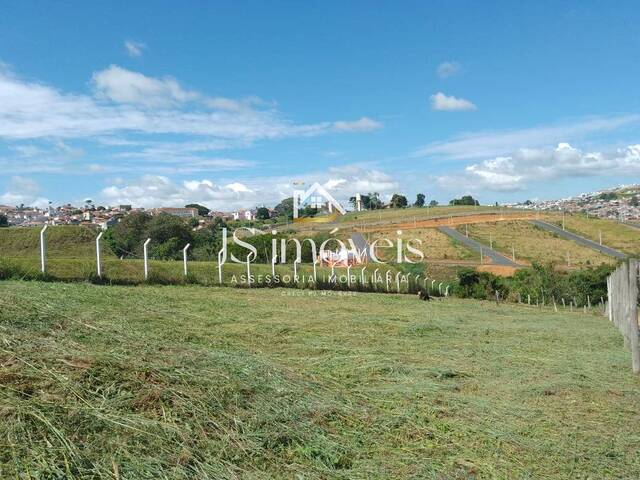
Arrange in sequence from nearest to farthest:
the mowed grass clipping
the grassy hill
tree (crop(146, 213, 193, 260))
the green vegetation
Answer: the mowed grass clipping
the grassy hill
tree (crop(146, 213, 193, 260))
the green vegetation

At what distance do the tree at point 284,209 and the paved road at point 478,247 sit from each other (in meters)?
15.0

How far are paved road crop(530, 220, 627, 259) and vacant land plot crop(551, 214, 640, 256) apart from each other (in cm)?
81

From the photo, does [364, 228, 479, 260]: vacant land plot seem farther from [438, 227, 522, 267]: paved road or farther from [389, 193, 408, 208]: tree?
[389, 193, 408, 208]: tree

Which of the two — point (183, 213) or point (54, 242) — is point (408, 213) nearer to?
point (183, 213)

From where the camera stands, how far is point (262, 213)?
3488cm

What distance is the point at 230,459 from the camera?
101 inches

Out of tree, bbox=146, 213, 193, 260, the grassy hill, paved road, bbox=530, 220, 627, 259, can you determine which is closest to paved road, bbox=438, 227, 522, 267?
paved road, bbox=530, 220, 627, 259

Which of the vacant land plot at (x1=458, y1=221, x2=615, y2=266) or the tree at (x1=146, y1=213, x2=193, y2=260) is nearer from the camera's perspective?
the tree at (x1=146, y1=213, x2=193, y2=260)

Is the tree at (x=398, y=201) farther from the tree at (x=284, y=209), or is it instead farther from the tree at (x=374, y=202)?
the tree at (x=284, y=209)

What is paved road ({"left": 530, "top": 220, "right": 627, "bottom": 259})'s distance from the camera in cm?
3956

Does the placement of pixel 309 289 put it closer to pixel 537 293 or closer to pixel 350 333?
pixel 350 333

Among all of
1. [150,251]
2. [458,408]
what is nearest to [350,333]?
[458,408]

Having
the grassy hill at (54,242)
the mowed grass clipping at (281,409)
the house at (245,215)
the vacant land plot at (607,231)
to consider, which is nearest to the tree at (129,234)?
the grassy hill at (54,242)

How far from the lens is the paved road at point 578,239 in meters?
39.6
